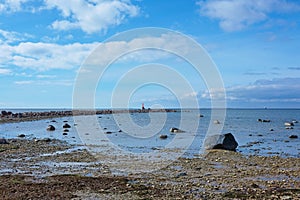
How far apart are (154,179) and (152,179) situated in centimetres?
8

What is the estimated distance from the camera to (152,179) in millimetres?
13820

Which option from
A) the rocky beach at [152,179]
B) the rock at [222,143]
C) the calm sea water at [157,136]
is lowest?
the calm sea water at [157,136]

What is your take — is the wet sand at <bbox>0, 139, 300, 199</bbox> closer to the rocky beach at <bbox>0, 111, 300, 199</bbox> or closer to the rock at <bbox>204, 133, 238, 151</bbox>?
the rocky beach at <bbox>0, 111, 300, 199</bbox>

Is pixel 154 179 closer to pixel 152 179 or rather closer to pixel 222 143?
pixel 152 179

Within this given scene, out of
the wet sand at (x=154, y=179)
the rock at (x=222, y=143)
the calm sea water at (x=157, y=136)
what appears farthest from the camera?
the calm sea water at (x=157, y=136)

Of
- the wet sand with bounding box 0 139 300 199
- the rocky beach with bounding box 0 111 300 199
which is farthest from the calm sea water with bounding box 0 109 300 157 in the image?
the rocky beach with bounding box 0 111 300 199

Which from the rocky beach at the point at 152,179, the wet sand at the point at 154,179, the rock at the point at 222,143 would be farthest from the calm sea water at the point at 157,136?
the rocky beach at the point at 152,179

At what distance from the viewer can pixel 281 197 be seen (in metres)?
10.7

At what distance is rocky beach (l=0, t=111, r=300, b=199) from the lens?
11.2m

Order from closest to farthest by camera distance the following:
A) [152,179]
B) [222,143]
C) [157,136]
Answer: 1. [152,179]
2. [222,143]
3. [157,136]

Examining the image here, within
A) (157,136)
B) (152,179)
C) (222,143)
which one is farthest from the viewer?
(157,136)

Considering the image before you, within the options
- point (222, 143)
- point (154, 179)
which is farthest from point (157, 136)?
point (154, 179)

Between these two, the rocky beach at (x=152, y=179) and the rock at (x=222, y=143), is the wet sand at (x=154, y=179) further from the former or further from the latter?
the rock at (x=222, y=143)

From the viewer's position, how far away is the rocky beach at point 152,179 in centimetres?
1122
